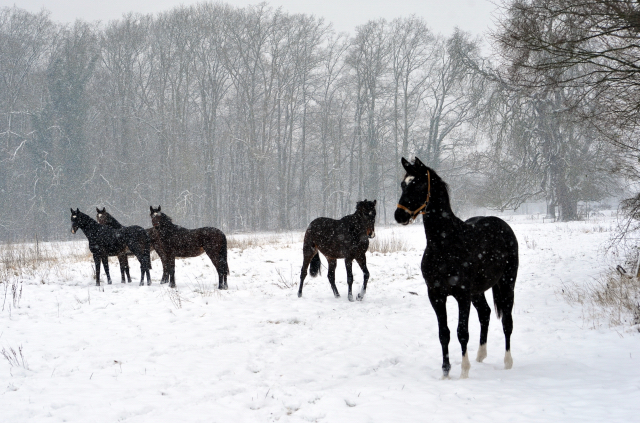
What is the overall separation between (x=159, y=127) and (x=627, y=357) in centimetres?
3418

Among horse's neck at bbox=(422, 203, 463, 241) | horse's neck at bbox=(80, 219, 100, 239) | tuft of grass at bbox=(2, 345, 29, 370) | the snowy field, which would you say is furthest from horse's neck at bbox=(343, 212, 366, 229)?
horse's neck at bbox=(80, 219, 100, 239)

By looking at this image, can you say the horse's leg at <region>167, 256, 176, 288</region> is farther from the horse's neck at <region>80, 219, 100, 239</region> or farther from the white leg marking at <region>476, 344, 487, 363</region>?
the white leg marking at <region>476, 344, 487, 363</region>

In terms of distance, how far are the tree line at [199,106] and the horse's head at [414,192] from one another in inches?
996

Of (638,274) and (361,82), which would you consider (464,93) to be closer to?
(361,82)

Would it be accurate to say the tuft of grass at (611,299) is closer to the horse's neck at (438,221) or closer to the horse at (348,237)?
the horse's neck at (438,221)

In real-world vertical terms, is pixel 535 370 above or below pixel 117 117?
below

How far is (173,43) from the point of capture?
109 ft

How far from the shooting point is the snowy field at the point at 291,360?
3842 millimetres

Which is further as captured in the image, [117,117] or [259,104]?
[259,104]

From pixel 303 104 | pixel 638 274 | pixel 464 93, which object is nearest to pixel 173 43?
pixel 303 104

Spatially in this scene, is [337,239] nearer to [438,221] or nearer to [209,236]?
[209,236]

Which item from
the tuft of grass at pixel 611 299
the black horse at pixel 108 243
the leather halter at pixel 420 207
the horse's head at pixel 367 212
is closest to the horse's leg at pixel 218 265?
the black horse at pixel 108 243

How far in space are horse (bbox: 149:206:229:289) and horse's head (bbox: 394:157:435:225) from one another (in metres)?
6.51

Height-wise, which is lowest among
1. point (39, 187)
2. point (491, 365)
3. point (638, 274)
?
point (491, 365)
